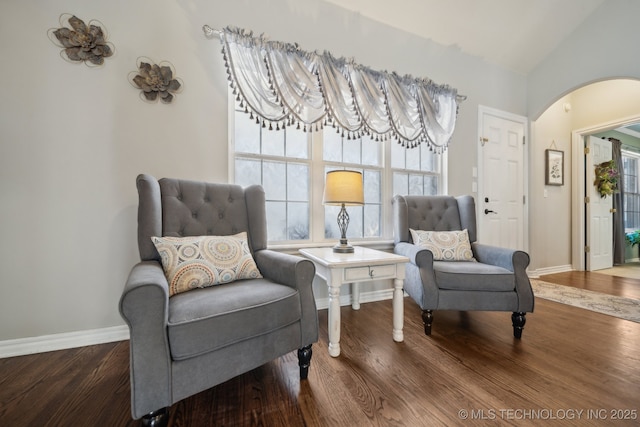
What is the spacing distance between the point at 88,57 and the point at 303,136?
1511mm

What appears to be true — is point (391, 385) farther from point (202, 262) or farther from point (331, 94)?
point (331, 94)

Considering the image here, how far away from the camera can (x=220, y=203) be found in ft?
5.64

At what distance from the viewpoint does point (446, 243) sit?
6.86 feet

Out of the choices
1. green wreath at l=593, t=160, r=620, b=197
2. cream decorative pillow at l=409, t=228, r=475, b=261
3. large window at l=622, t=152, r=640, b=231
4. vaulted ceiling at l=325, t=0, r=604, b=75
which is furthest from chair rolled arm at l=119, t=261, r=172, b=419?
large window at l=622, t=152, r=640, b=231

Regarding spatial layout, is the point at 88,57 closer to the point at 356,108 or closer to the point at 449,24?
the point at 356,108

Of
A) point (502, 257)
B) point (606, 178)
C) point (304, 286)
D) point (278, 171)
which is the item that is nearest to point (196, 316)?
point (304, 286)

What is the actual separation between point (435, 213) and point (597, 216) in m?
3.46

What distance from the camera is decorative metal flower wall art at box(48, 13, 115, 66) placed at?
1606 millimetres

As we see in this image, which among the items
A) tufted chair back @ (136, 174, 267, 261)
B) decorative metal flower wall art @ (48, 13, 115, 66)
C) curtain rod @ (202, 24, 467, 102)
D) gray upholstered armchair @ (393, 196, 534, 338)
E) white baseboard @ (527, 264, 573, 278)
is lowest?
→ white baseboard @ (527, 264, 573, 278)

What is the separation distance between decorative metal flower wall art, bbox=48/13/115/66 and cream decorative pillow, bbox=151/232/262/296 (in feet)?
4.30

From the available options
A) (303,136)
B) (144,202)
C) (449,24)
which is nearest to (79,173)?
(144,202)

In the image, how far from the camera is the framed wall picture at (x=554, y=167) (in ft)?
11.8

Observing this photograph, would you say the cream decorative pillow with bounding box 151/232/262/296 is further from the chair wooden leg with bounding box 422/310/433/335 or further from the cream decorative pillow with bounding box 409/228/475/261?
the cream decorative pillow with bounding box 409/228/475/261

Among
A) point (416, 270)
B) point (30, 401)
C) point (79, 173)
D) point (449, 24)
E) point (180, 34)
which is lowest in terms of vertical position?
point (30, 401)
